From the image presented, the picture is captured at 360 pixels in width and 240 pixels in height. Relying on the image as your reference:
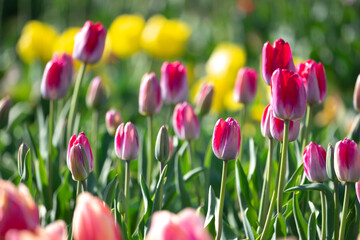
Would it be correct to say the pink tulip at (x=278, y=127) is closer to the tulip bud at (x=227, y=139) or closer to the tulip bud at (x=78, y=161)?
the tulip bud at (x=227, y=139)

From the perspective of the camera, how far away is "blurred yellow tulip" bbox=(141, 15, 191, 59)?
273 centimetres

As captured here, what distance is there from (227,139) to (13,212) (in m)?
0.40

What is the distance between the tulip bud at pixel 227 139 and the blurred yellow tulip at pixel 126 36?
2067 millimetres

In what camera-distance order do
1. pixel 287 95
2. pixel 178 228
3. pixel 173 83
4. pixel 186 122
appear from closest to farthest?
pixel 178 228
pixel 287 95
pixel 186 122
pixel 173 83

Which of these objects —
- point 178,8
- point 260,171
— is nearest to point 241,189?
point 260,171

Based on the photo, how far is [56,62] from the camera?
1.17 m

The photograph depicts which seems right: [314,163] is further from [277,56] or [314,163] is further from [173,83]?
[173,83]

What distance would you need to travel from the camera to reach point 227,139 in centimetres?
83

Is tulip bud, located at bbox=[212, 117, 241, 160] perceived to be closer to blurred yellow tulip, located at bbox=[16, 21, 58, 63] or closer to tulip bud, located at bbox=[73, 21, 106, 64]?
tulip bud, located at bbox=[73, 21, 106, 64]

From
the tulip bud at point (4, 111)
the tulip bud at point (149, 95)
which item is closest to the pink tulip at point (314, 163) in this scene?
the tulip bud at point (149, 95)

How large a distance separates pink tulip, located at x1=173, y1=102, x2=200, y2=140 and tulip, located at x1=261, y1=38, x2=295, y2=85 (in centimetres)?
24

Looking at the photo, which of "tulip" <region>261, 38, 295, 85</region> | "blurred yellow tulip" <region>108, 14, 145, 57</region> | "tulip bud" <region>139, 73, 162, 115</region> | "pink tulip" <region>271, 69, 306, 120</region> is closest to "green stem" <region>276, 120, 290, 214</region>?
"pink tulip" <region>271, 69, 306, 120</region>

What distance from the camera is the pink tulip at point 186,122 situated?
111 centimetres

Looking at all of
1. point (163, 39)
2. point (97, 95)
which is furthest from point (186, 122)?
point (163, 39)
